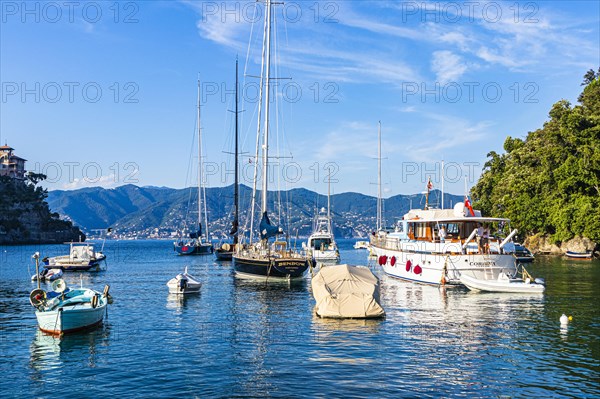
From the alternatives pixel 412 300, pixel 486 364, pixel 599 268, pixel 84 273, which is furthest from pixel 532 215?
pixel 486 364

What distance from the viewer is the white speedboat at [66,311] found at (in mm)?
26562

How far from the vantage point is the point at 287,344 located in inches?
957

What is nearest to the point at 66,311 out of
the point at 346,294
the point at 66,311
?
the point at 66,311


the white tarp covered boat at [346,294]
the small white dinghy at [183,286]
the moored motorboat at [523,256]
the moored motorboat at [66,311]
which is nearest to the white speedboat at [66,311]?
the moored motorboat at [66,311]

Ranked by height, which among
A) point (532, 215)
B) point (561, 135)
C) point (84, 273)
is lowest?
point (84, 273)

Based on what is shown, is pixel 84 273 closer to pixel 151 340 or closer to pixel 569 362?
pixel 151 340

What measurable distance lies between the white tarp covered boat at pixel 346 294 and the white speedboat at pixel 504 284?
1229 cm

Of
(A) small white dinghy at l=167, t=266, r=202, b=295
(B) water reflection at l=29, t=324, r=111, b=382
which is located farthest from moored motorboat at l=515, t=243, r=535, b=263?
(B) water reflection at l=29, t=324, r=111, b=382

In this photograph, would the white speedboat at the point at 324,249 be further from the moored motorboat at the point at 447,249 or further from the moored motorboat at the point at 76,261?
the moored motorboat at the point at 76,261

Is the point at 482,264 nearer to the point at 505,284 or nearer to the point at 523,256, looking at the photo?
the point at 505,284

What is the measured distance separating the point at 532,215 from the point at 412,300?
5929 cm

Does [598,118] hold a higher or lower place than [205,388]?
higher

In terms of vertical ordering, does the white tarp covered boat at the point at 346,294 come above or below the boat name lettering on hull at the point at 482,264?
below

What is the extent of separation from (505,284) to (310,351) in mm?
22807
